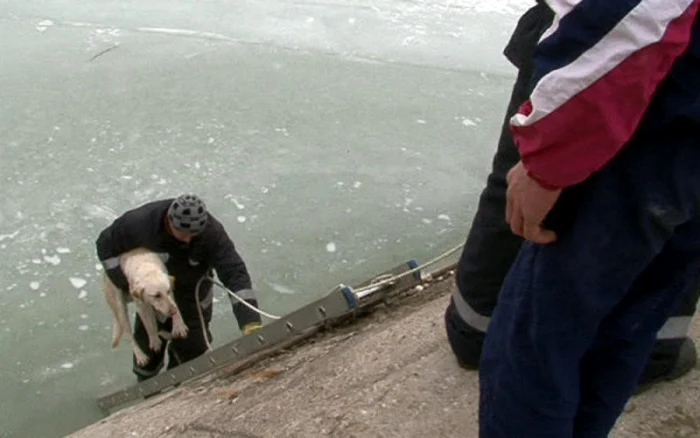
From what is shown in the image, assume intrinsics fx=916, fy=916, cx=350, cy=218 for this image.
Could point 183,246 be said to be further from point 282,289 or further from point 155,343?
point 282,289

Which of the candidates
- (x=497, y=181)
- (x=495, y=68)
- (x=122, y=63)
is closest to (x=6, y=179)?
(x=122, y=63)

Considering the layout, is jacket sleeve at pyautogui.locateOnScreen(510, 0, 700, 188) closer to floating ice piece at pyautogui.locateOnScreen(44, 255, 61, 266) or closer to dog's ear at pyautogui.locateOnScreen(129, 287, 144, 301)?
dog's ear at pyautogui.locateOnScreen(129, 287, 144, 301)

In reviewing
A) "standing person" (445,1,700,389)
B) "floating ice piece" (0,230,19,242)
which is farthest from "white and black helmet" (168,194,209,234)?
"floating ice piece" (0,230,19,242)

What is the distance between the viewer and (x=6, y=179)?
4.98m

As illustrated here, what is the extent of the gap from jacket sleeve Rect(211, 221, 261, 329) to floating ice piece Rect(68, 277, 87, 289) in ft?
4.04

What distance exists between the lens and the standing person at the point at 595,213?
1.11m

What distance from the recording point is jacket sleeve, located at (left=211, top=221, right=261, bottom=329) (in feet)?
10.9

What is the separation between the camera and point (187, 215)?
3131mm

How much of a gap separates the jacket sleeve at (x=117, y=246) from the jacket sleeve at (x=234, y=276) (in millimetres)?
307

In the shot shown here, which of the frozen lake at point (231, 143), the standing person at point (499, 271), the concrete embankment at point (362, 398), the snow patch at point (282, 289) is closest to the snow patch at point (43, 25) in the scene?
the frozen lake at point (231, 143)

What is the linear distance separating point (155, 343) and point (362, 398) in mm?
1606

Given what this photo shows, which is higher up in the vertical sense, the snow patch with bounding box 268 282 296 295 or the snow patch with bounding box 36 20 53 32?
the snow patch with bounding box 36 20 53 32

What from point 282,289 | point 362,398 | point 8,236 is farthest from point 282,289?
point 362,398

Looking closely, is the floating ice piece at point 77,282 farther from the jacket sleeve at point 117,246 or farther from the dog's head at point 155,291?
the dog's head at point 155,291
